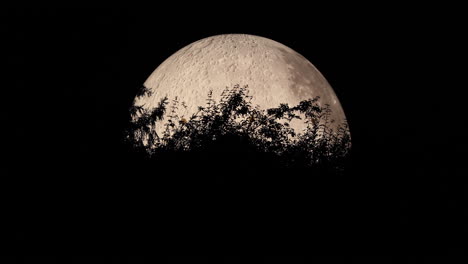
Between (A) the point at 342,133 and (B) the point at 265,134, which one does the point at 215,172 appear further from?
(A) the point at 342,133

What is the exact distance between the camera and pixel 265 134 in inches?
253

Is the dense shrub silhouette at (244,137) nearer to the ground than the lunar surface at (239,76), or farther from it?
nearer to the ground

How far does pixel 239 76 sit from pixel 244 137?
3.72 ft

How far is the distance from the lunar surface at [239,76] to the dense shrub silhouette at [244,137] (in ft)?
0.49

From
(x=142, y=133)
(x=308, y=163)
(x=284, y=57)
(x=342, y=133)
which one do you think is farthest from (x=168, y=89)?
(x=342, y=133)

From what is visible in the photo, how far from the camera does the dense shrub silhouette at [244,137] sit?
638 centimetres

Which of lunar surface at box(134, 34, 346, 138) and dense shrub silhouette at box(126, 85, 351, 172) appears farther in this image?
lunar surface at box(134, 34, 346, 138)

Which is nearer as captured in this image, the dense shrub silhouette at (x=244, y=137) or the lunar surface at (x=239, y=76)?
the dense shrub silhouette at (x=244, y=137)

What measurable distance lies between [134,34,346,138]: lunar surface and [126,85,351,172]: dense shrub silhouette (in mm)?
148

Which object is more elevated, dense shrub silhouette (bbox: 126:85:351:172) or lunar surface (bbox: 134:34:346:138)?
lunar surface (bbox: 134:34:346:138)

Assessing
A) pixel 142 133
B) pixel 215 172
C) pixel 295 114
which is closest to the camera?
pixel 215 172

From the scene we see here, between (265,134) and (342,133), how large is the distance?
183cm

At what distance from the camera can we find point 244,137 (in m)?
6.39

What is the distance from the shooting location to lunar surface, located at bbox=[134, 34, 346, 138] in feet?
22.4
